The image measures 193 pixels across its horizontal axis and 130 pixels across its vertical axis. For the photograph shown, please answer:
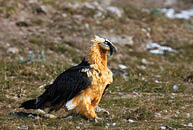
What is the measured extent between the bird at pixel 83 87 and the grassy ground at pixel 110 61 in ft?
0.85

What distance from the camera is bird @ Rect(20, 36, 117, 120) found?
7.78 meters

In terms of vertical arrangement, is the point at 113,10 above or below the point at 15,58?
above

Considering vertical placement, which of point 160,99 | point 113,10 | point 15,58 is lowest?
point 160,99

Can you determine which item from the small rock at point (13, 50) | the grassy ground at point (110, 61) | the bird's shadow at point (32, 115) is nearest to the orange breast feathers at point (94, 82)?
the bird's shadow at point (32, 115)

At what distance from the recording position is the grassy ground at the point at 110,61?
314 inches

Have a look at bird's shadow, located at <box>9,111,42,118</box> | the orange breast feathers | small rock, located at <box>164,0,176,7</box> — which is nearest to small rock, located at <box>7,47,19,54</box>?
bird's shadow, located at <box>9,111,42,118</box>

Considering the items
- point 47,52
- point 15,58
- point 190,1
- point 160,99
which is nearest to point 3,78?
point 15,58

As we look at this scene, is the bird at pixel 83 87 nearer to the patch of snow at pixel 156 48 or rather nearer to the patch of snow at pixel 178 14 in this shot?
the patch of snow at pixel 156 48

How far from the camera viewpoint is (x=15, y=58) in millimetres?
13406

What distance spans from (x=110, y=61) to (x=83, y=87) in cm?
680

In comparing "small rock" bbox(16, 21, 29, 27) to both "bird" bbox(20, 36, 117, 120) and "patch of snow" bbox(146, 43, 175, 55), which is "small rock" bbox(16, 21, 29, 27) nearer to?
"patch of snow" bbox(146, 43, 175, 55)

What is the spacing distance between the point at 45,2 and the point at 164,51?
5.79 metres

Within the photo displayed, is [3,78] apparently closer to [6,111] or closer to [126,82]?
[6,111]

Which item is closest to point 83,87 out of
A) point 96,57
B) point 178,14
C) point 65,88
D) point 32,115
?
point 65,88
